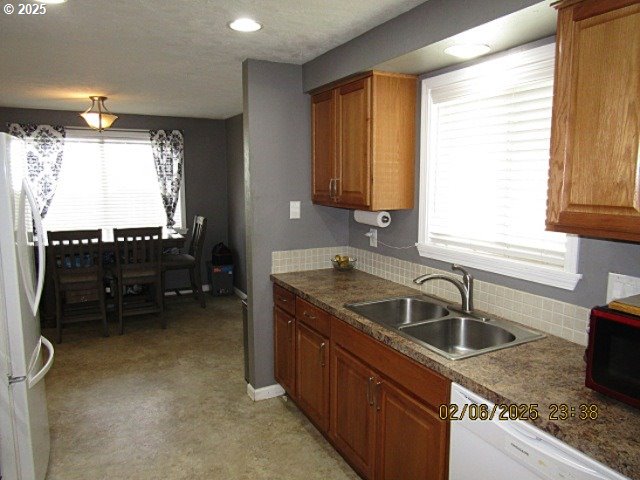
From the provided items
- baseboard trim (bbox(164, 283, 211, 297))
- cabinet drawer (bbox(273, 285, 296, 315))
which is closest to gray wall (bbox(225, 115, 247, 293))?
baseboard trim (bbox(164, 283, 211, 297))

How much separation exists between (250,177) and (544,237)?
184 cm

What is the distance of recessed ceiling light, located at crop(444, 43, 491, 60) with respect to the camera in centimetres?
203

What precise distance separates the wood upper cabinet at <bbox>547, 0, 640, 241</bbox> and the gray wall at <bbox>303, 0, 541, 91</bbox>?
0.75 feet

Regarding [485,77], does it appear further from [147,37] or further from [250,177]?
[147,37]

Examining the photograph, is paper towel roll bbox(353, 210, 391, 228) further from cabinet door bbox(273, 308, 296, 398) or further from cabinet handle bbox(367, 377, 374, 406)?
cabinet handle bbox(367, 377, 374, 406)

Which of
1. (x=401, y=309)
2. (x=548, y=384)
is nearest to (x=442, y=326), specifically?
(x=401, y=309)

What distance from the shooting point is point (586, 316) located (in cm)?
183

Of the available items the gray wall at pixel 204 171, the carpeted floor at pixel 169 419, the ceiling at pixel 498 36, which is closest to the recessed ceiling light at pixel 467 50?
the ceiling at pixel 498 36

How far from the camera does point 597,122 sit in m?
1.40

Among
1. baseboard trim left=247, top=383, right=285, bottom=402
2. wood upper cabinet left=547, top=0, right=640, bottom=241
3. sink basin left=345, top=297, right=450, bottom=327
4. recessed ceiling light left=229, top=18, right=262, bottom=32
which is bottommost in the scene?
baseboard trim left=247, top=383, right=285, bottom=402

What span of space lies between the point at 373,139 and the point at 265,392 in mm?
1932

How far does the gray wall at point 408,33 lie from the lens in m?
1.73

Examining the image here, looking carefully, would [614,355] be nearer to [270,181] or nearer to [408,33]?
[408,33]

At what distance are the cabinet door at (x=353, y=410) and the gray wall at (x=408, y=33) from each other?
4.97 feet
